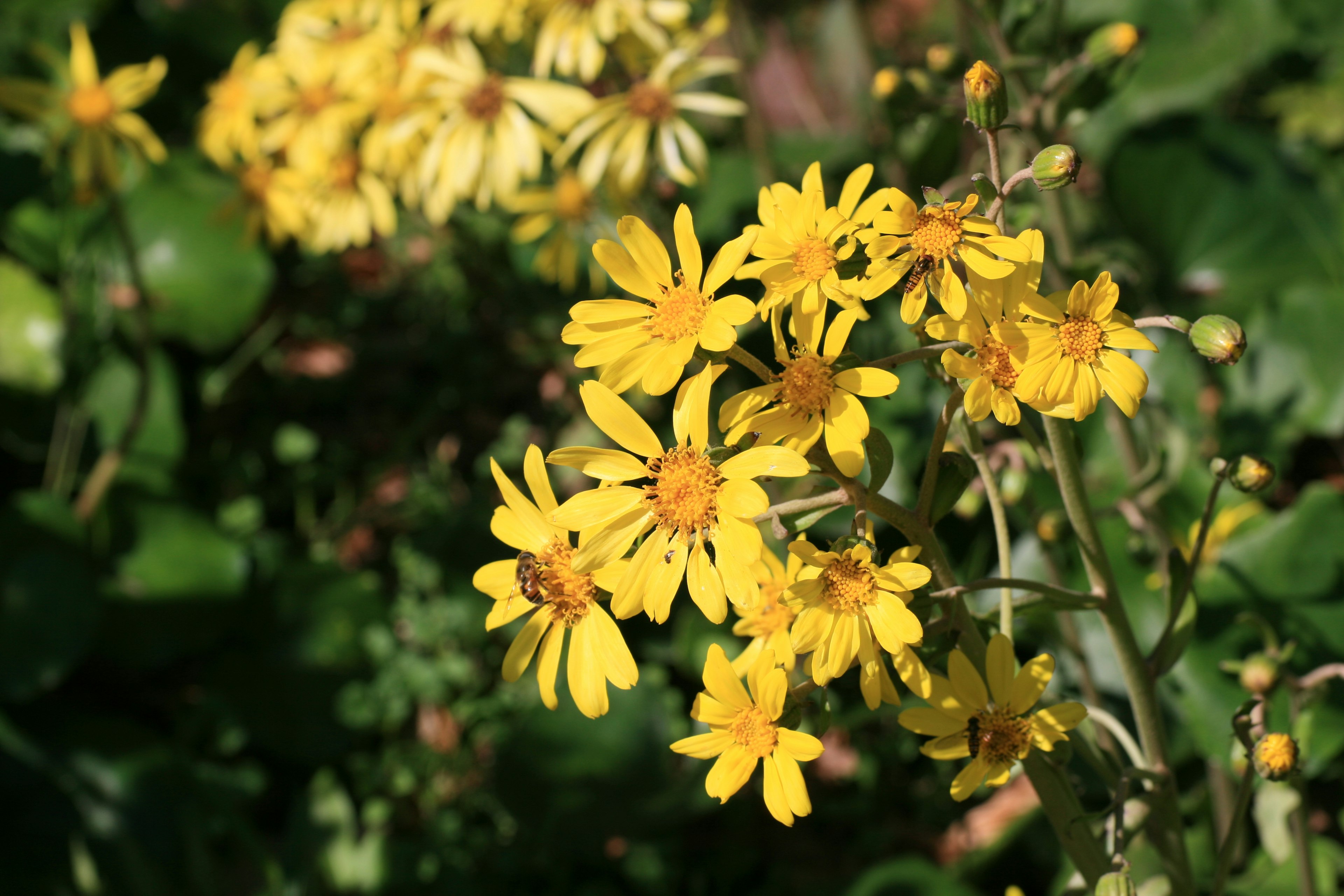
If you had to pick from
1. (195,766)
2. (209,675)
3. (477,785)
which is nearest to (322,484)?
(209,675)

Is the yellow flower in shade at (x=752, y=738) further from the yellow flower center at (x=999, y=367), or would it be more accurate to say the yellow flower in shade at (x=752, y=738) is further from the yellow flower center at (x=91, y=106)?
the yellow flower center at (x=91, y=106)

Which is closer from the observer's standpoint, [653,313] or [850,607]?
[850,607]

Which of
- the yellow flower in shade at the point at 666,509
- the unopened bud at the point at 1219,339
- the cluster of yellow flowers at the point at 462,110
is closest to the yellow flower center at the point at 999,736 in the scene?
the yellow flower in shade at the point at 666,509

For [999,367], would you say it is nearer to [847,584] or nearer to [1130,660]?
[847,584]

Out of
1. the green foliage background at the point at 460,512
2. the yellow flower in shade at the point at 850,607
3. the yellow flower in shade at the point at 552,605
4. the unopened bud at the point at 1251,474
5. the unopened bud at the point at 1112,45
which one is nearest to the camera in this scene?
the yellow flower in shade at the point at 850,607

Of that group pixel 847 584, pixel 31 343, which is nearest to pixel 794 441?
pixel 847 584

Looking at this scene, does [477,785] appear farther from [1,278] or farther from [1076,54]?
[1076,54]

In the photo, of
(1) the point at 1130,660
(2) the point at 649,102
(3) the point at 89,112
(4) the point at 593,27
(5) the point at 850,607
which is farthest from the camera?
(3) the point at 89,112
